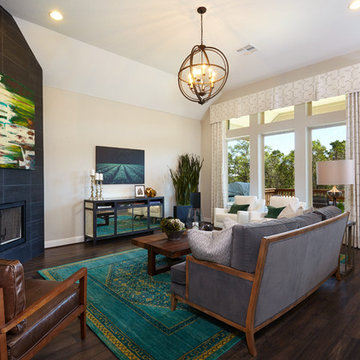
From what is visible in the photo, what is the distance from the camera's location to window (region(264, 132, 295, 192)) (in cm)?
549

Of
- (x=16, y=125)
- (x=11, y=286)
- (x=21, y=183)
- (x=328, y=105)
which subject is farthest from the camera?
(x=328, y=105)

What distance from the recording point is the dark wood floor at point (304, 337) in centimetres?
175

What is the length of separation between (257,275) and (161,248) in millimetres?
1388

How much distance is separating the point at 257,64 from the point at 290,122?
1.39 metres

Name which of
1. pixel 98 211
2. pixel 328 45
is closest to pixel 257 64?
pixel 328 45

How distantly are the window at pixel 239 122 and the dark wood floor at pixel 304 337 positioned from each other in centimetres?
442

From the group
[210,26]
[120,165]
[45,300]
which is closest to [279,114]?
[210,26]

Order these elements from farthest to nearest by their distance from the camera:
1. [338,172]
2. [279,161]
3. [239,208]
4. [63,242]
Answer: [279,161], [239,208], [63,242], [338,172]

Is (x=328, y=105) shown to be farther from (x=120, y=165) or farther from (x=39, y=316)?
(x=39, y=316)

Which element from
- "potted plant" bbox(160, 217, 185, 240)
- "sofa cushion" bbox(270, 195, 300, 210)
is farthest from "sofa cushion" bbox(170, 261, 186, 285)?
"sofa cushion" bbox(270, 195, 300, 210)

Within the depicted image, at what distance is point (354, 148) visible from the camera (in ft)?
14.2

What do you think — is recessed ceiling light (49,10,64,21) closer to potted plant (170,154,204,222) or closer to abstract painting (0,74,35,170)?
abstract painting (0,74,35,170)

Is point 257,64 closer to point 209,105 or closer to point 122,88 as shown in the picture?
point 209,105

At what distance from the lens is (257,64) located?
494 cm
